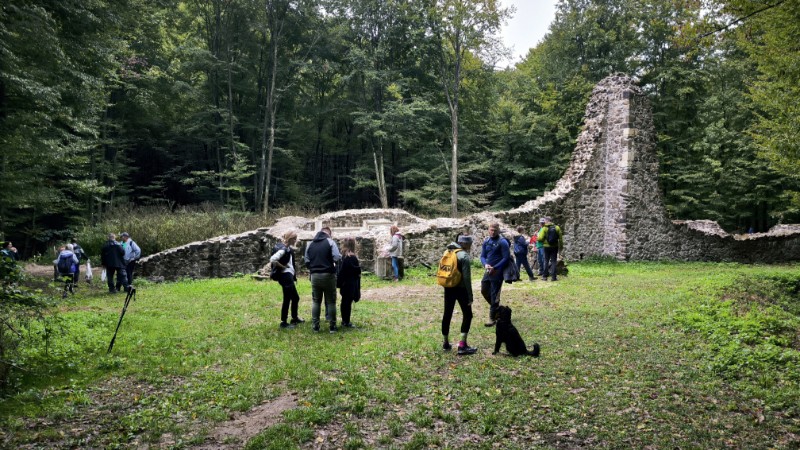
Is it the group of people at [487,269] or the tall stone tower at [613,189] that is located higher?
the tall stone tower at [613,189]

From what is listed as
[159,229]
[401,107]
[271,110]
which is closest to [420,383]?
[159,229]

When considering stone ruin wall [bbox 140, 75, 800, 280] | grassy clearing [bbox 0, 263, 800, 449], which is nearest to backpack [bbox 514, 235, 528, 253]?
grassy clearing [bbox 0, 263, 800, 449]

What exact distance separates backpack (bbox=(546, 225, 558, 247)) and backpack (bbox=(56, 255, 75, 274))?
40.3 feet

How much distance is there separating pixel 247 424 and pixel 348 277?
132 inches

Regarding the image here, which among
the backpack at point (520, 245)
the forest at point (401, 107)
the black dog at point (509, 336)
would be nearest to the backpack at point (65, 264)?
the forest at point (401, 107)

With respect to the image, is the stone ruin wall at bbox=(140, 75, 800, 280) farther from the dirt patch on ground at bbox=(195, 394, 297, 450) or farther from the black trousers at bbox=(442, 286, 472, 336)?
the dirt patch on ground at bbox=(195, 394, 297, 450)

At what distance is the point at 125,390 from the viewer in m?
5.21

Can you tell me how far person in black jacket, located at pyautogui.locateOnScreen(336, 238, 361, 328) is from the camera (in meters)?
7.56

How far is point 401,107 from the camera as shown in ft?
92.6

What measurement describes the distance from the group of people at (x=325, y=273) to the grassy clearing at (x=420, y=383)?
40cm

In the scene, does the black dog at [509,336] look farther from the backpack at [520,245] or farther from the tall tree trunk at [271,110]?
the tall tree trunk at [271,110]

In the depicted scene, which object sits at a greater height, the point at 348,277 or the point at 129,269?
the point at 348,277

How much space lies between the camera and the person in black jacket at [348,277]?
7.56m

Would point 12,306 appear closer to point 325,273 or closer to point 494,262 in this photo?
point 325,273
